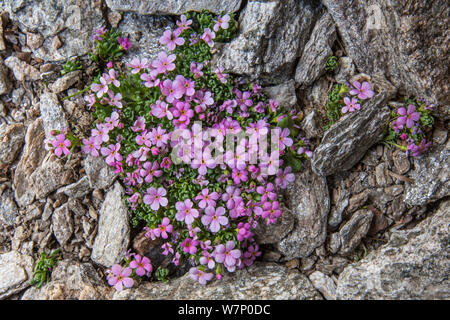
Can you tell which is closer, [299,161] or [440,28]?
[440,28]

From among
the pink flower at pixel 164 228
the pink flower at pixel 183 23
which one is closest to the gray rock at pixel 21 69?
the pink flower at pixel 183 23

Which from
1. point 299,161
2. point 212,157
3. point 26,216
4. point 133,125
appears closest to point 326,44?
point 299,161

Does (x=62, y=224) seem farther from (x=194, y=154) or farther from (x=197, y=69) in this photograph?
(x=197, y=69)

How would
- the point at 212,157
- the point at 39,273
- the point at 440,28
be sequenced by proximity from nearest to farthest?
the point at 440,28 → the point at 212,157 → the point at 39,273

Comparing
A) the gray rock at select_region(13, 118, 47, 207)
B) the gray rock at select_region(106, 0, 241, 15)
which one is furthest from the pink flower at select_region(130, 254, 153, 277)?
the gray rock at select_region(106, 0, 241, 15)

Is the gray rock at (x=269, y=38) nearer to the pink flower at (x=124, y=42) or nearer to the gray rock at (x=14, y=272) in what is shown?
the pink flower at (x=124, y=42)

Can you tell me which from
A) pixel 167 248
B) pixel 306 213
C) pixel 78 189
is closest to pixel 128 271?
pixel 167 248

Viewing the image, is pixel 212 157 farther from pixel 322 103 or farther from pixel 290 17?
pixel 290 17
